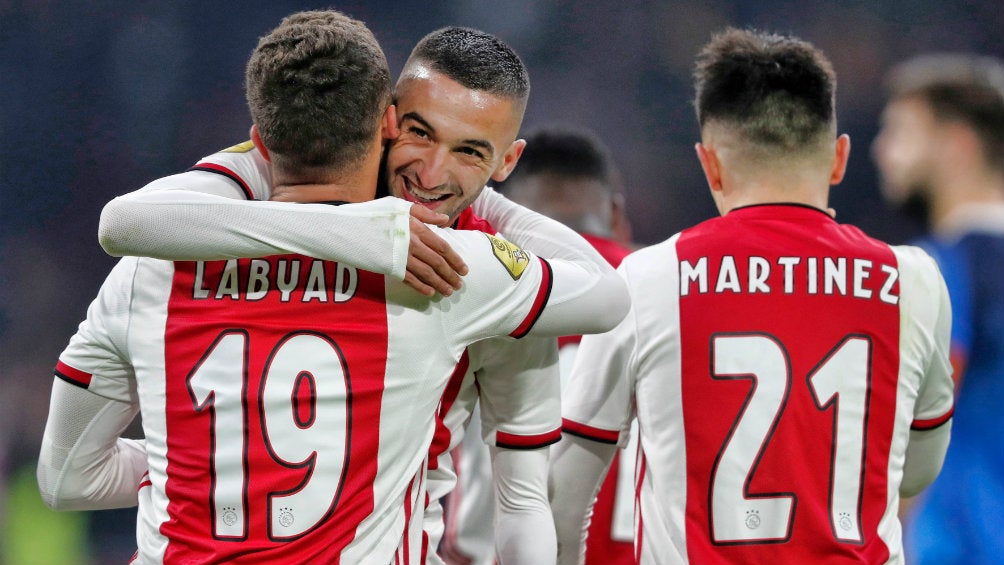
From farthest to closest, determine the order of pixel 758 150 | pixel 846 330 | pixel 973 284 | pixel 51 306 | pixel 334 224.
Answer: pixel 51 306 → pixel 973 284 → pixel 758 150 → pixel 846 330 → pixel 334 224

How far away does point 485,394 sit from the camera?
2.27 meters

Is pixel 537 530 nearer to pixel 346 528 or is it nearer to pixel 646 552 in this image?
pixel 646 552

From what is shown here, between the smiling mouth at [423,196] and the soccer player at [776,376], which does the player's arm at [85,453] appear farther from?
the soccer player at [776,376]

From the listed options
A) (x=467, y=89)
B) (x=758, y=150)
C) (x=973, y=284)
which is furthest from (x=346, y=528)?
(x=973, y=284)

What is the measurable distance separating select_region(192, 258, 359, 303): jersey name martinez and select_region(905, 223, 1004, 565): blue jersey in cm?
179

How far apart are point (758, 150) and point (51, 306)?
598 centimetres

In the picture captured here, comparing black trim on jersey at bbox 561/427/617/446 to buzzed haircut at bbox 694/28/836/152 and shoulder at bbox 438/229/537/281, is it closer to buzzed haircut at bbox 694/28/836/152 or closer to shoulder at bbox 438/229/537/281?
shoulder at bbox 438/229/537/281

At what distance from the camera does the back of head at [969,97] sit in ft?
10.0

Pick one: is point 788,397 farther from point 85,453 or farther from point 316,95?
point 85,453

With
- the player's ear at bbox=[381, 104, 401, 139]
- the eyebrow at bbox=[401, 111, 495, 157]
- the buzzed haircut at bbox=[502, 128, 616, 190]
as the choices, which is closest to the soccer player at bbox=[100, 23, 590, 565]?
the eyebrow at bbox=[401, 111, 495, 157]

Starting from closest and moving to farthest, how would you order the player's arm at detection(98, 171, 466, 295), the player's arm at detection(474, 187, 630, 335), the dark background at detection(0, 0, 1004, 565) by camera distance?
the player's arm at detection(98, 171, 466, 295) → the player's arm at detection(474, 187, 630, 335) → the dark background at detection(0, 0, 1004, 565)

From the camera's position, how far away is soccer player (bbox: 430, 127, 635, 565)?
10.3 feet

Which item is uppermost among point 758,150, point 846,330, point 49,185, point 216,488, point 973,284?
point 49,185

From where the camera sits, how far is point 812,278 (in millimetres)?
2234
